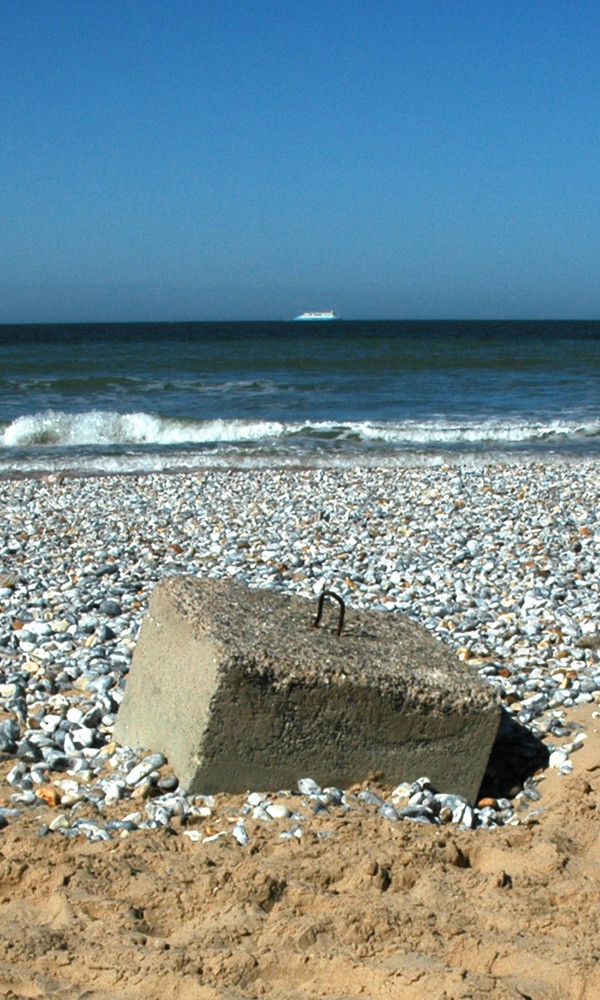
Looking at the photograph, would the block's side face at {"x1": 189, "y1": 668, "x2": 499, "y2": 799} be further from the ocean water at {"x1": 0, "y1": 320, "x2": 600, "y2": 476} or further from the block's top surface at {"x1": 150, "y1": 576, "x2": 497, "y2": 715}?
the ocean water at {"x1": 0, "y1": 320, "x2": 600, "y2": 476}

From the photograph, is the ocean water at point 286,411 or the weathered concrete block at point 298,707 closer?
the weathered concrete block at point 298,707

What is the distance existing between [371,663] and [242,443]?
42.3ft

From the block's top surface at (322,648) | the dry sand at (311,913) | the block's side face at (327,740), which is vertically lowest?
the dry sand at (311,913)

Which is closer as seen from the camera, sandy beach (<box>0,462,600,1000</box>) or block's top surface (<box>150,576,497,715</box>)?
sandy beach (<box>0,462,600,1000</box>)

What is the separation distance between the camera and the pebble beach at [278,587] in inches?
137

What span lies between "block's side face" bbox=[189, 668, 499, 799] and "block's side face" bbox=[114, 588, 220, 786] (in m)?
0.08

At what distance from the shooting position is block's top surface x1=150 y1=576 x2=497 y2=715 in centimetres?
345

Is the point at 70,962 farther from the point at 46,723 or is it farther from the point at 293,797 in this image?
the point at 46,723

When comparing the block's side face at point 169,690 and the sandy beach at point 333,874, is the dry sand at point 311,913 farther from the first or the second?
the block's side face at point 169,690

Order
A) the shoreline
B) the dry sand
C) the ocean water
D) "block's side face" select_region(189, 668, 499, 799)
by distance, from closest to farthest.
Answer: the dry sand → "block's side face" select_region(189, 668, 499, 799) → the shoreline → the ocean water

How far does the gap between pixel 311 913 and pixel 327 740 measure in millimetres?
883

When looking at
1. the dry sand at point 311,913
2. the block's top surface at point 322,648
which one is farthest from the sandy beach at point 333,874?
the block's top surface at point 322,648

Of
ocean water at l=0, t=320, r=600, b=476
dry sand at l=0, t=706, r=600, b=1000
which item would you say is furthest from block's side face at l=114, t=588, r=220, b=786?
ocean water at l=0, t=320, r=600, b=476

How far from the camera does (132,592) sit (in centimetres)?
623
